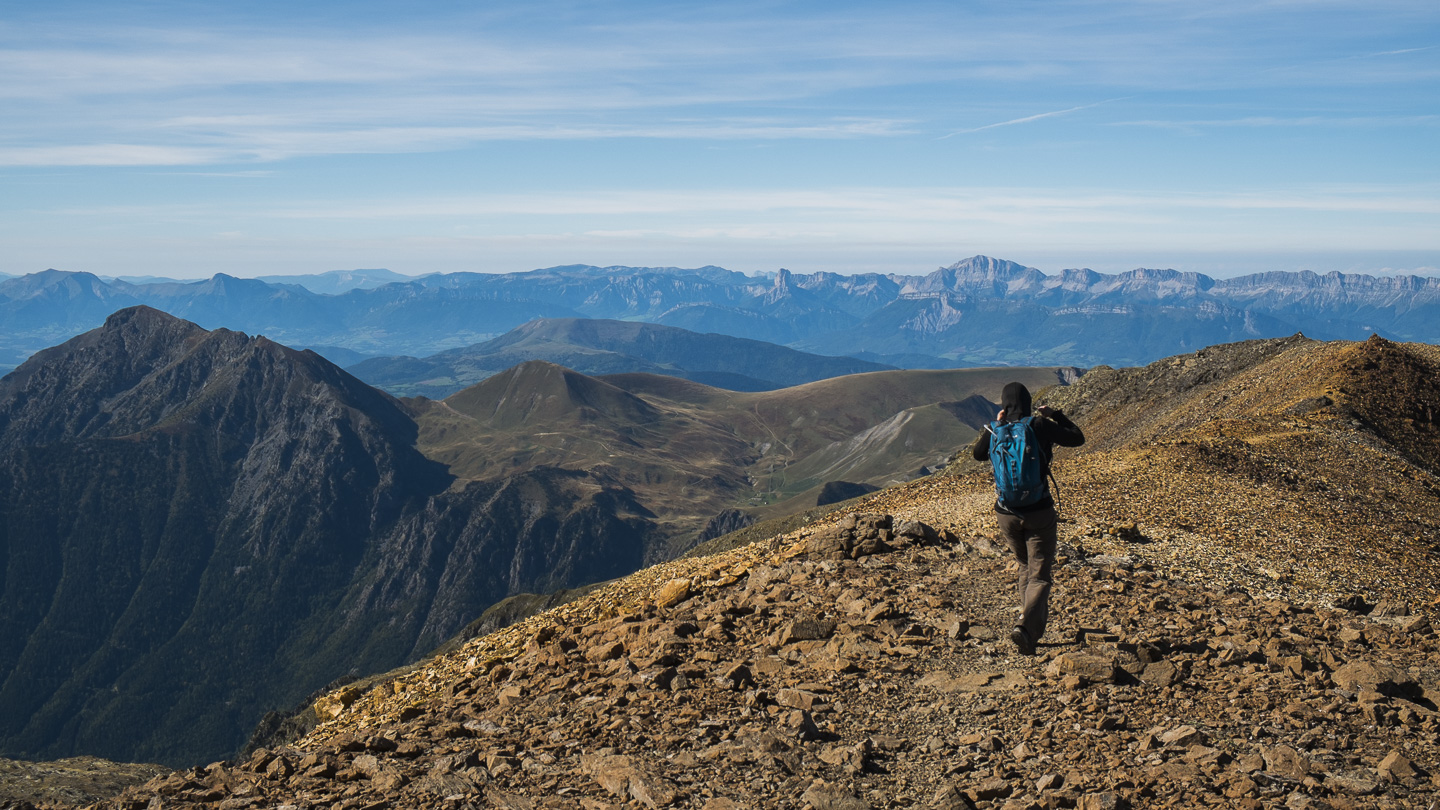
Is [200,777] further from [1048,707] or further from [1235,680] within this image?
[1235,680]

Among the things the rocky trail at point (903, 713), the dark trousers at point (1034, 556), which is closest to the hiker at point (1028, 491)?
the dark trousers at point (1034, 556)

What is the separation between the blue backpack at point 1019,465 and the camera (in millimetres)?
13797

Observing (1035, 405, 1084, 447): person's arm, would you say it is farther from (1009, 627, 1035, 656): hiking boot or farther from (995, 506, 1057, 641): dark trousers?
(1009, 627, 1035, 656): hiking boot

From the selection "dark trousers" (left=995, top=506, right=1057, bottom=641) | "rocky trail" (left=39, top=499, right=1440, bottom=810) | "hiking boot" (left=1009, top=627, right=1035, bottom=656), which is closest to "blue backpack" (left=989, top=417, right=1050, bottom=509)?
"dark trousers" (left=995, top=506, right=1057, bottom=641)

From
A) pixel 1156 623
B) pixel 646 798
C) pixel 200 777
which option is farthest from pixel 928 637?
pixel 200 777

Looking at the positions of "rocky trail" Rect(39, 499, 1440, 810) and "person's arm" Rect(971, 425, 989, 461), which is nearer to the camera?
"rocky trail" Rect(39, 499, 1440, 810)

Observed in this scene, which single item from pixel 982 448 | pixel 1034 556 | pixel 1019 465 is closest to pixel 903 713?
pixel 1034 556

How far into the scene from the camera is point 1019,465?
1381 centimetres

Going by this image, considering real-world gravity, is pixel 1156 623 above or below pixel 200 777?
above

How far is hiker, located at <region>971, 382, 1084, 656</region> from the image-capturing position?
13.8 metres

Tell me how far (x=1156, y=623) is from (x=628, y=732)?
877 centimetres

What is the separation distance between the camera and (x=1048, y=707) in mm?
11625

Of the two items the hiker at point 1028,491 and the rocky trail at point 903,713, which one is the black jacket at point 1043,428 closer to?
the hiker at point 1028,491

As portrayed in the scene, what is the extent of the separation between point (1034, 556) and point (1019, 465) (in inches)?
58.8
